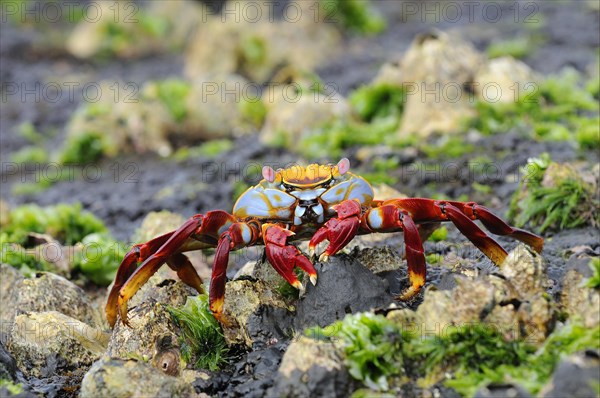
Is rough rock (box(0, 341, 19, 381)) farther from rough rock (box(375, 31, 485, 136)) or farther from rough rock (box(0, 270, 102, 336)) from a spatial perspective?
rough rock (box(375, 31, 485, 136))

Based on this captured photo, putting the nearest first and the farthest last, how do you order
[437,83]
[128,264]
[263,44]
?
[128,264] → [437,83] → [263,44]

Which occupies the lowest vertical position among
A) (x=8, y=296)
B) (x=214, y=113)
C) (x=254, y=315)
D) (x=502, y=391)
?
(x=214, y=113)

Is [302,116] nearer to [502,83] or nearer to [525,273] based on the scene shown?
[502,83]

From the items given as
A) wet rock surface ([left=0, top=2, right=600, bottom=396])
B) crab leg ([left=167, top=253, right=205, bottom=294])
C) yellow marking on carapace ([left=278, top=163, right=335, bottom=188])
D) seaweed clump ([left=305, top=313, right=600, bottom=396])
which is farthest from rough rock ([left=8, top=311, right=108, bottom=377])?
seaweed clump ([left=305, top=313, right=600, bottom=396])

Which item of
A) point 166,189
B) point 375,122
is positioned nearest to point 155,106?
point 166,189

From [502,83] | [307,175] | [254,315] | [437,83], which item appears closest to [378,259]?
[307,175]

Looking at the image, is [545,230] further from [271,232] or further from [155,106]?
[155,106]

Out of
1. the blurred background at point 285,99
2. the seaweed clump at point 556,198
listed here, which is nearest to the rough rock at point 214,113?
the blurred background at point 285,99
